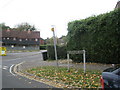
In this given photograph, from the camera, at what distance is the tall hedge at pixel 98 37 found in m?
9.83

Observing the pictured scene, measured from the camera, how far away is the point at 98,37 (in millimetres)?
10750

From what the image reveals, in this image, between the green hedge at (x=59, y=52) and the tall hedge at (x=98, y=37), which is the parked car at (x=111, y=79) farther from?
the green hedge at (x=59, y=52)

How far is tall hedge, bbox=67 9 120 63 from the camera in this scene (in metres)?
9.83

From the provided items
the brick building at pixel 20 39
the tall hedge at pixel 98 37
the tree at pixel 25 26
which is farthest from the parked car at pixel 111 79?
the tree at pixel 25 26

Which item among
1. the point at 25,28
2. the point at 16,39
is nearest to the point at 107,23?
the point at 16,39

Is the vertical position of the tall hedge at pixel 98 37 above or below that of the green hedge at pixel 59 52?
above

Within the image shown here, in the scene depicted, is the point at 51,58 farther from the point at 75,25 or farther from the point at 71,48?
the point at 75,25

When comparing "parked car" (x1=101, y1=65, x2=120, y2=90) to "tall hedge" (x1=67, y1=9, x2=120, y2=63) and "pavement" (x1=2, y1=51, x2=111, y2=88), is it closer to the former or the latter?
"pavement" (x1=2, y1=51, x2=111, y2=88)

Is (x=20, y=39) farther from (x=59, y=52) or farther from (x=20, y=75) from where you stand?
(x=20, y=75)

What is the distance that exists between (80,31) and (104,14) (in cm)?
249

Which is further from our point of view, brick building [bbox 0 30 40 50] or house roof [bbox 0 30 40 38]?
house roof [bbox 0 30 40 38]

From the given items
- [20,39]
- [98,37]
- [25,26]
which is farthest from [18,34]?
[98,37]

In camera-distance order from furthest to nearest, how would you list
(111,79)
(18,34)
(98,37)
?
(18,34) → (98,37) → (111,79)

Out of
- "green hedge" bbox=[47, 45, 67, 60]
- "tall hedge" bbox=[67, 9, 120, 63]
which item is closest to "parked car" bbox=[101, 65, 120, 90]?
"tall hedge" bbox=[67, 9, 120, 63]
